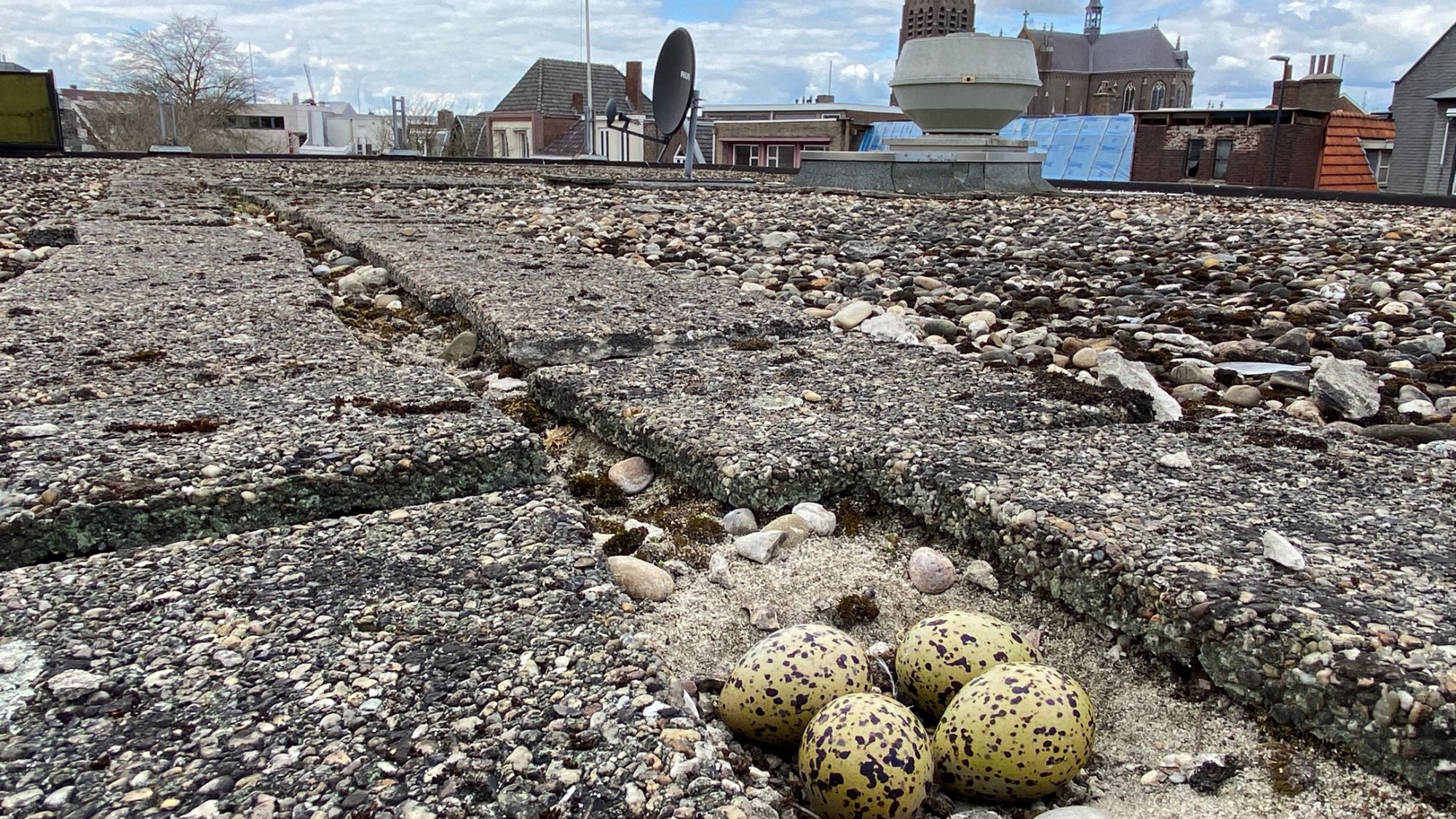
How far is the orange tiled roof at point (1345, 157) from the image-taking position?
2892cm

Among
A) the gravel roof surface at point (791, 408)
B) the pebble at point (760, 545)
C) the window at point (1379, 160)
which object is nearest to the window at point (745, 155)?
the window at point (1379, 160)

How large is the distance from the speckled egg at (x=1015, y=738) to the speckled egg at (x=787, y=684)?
121 mm

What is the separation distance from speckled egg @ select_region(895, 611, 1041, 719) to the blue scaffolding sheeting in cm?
2740

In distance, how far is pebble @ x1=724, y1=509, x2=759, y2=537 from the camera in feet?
4.77

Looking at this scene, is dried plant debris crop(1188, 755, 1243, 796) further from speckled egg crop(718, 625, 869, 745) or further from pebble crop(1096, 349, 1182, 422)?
pebble crop(1096, 349, 1182, 422)

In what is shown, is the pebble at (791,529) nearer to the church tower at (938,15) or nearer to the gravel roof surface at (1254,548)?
the gravel roof surface at (1254,548)

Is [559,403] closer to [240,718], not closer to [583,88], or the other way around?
[240,718]

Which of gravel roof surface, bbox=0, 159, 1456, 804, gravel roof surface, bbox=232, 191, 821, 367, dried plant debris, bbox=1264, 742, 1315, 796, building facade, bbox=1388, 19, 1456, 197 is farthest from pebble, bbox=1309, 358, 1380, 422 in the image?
building facade, bbox=1388, 19, 1456, 197

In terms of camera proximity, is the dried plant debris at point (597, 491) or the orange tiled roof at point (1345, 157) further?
the orange tiled roof at point (1345, 157)

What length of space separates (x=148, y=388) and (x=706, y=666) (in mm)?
1224

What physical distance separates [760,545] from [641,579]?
0.62ft

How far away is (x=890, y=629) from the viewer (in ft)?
4.17

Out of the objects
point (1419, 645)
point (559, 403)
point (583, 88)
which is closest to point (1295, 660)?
point (1419, 645)

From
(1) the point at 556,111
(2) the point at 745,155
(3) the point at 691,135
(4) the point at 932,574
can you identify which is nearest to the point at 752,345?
(4) the point at 932,574
